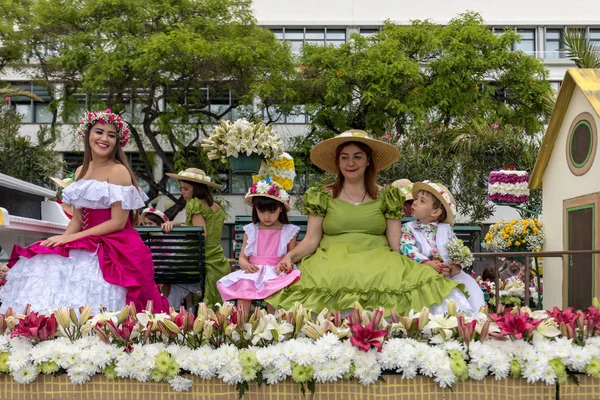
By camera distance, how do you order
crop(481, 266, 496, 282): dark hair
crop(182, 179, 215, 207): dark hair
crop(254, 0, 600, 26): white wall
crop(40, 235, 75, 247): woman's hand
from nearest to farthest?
1. crop(40, 235, 75, 247): woman's hand
2. crop(182, 179, 215, 207): dark hair
3. crop(481, 266, 496, 282): dark hair
4. crop(254, 0, 600, 26): white wall

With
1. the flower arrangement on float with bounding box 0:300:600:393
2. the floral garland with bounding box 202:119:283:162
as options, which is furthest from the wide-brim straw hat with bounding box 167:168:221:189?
the flower arrangement on float with bounding box 0:300:600:393

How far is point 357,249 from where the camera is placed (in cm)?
480

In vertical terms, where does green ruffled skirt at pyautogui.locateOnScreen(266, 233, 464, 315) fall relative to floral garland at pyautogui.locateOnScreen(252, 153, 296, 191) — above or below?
below

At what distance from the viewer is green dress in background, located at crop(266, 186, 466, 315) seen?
4293 millimetres

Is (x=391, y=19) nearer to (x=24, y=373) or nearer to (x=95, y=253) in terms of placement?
(x=95, y=253)

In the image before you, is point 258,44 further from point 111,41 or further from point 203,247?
point 203,247

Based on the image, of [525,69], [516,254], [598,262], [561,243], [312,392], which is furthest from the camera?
[525,69]

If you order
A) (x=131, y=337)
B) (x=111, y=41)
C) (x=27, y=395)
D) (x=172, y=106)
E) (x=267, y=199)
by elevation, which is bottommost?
(x=27, y=395)

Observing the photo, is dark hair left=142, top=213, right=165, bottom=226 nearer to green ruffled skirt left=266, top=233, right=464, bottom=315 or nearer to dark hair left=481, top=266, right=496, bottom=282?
green ruffled skirt left=266, top=233, right=464, bottom=315

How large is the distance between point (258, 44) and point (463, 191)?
7.98 metres

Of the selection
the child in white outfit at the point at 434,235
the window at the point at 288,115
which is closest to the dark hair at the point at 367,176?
the child in white outfit at the point at 434,235

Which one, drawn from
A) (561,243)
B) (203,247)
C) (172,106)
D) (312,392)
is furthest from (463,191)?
(312,392)

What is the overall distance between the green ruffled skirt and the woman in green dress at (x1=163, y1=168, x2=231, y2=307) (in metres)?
2.10

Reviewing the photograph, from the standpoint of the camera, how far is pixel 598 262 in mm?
8219
